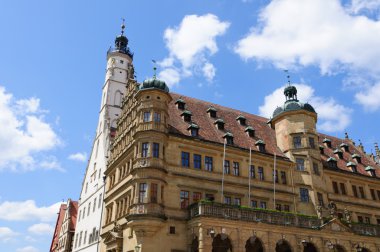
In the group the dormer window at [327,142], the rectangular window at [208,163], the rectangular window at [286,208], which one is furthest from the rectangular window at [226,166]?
the dormer window at [327,142]

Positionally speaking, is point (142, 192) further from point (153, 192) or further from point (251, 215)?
point (251, 215)

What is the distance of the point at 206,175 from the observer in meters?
36.3

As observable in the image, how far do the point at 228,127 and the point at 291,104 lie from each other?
27.4 ft

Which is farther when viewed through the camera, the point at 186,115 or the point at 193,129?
the point at 186,115

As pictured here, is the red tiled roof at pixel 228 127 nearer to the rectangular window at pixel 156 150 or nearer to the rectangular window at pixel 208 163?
the rectangular window at pixel 208 163

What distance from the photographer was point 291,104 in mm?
44438

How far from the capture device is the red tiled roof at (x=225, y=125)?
38.6 m

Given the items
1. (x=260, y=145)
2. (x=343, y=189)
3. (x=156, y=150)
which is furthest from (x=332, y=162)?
(x=156, y=150)

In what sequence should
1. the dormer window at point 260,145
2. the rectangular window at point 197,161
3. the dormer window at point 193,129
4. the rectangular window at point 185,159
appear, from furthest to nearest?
the dormer window at point 260,145, the dormer window at point 193,129, the rectangular window at point 197,161, the rectangular window at point 185,159

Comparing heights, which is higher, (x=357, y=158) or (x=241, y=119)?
(x=241, y=119)

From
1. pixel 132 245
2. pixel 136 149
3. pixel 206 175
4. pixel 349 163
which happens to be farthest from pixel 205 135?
pixel 349 163

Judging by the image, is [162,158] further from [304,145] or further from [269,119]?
[269,119]

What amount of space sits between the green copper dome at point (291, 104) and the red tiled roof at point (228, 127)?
2970 millimetres

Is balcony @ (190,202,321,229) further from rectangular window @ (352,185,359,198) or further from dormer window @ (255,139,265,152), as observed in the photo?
rectangular window @ (352,185,359,198)
